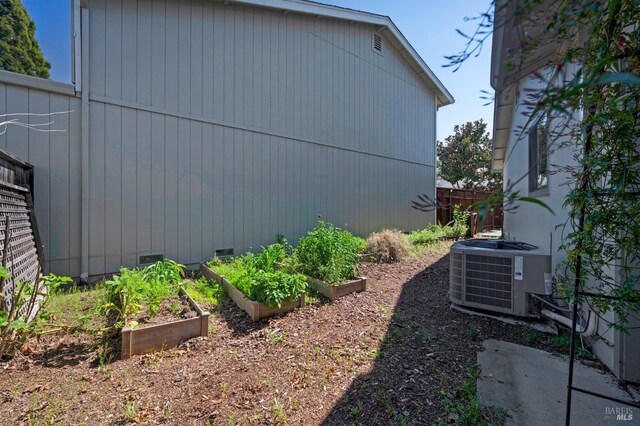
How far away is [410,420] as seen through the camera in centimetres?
176

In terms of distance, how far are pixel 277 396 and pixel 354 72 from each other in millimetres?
8083

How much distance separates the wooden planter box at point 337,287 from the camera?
3814 millimetres

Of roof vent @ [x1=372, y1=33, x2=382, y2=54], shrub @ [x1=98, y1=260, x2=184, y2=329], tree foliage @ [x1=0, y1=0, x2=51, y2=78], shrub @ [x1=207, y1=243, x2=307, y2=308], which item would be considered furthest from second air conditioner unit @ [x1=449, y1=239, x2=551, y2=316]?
tree foliage @ [x1=0, y1=0, x2=51, y2=78]

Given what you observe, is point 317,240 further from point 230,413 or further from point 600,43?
point 600,43

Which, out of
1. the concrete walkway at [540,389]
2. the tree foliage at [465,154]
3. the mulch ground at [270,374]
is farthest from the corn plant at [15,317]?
the tree foliage at [465,154]

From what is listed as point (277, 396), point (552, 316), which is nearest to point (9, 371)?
point (277, 396)

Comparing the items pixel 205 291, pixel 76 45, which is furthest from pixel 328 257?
pixel 76 45

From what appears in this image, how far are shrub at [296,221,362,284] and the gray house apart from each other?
1.96m

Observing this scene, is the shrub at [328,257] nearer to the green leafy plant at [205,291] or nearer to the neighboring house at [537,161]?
the green leafy plant at [205,291]

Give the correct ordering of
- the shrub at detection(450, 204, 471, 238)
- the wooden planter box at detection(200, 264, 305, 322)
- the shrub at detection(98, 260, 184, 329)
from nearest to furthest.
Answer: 1. the shrub at detection(98, 260, 184, 329)
2. the wooden planter box at detection(200, 264, 305, 322)
3. the shrub at detection(450, 204, 471, 238)

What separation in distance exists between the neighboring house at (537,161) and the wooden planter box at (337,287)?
7.47 feet

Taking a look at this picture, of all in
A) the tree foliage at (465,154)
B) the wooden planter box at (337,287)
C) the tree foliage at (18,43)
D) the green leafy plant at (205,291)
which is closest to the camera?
the green leafy plant at (205,291)

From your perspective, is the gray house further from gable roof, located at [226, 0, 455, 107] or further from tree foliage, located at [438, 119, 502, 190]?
tree foliage, located at [438, 119, 502, 190]

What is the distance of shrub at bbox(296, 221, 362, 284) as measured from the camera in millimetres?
4070
